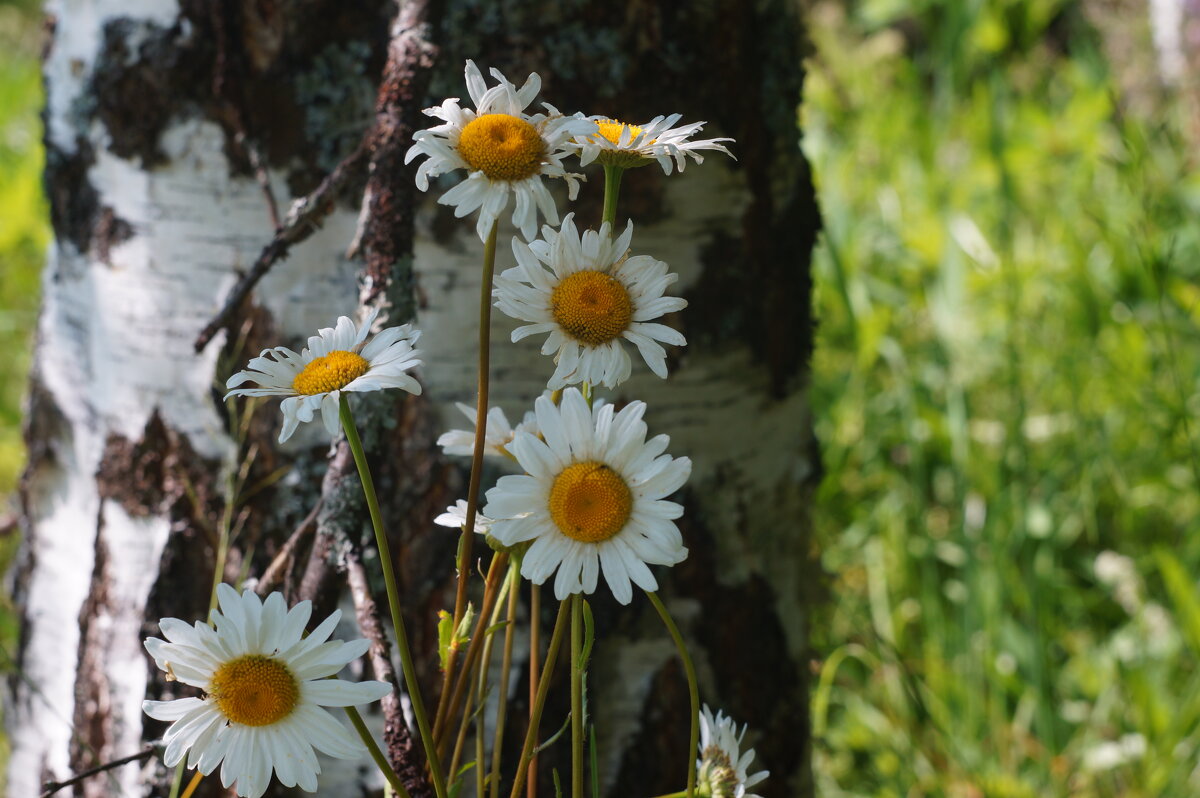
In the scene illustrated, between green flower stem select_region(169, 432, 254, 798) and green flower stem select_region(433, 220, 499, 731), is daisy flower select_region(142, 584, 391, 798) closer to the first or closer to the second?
green flower stem select_region(433, 220, 499, 731)

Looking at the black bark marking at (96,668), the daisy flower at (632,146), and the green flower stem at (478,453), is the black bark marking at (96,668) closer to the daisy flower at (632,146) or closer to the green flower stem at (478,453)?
the green flower stem at (478,453)

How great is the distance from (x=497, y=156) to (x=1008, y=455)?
4.13ft

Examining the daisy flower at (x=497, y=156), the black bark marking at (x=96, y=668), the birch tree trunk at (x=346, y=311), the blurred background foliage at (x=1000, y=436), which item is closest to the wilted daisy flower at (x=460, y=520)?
the daisy flower at (x=497, y=156)

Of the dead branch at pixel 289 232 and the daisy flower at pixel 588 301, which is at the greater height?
the dead branch at pixel 289 232

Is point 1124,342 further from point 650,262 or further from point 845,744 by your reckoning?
point 650,262

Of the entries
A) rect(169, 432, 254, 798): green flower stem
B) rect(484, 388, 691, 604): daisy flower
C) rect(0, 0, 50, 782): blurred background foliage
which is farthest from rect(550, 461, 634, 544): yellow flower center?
rect(0, 0, 50, 782): blurred background foliage

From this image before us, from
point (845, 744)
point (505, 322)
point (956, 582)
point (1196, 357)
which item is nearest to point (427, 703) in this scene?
point (505, 322)

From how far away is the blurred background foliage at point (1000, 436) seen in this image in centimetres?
123

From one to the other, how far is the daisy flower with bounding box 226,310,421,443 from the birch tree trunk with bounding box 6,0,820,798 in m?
0.27

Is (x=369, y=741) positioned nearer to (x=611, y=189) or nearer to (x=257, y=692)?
(x=257, y=692)

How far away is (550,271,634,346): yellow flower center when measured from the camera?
18.2 inches

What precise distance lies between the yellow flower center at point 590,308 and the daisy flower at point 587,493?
4cm

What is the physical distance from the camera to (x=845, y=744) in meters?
1.45

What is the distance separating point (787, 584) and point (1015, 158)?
68.9 inches
